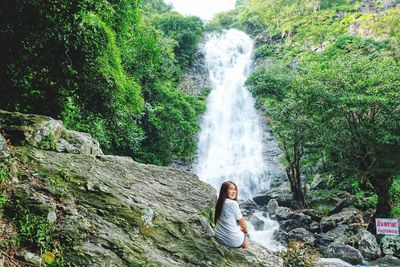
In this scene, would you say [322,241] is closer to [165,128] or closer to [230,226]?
[230,226]

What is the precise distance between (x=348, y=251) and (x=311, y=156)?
30.8ft

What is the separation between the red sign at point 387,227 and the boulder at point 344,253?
1309 mm

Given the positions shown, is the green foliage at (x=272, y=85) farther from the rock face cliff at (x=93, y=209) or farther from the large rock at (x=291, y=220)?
the rock face cliff at (x=93, y=209)

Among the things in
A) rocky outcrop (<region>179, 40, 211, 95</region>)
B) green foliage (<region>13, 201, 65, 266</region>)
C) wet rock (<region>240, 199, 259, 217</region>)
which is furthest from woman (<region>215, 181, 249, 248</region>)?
rocky outcrop (<region>179, 40, 211, 95</region>)

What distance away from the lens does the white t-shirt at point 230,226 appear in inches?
195

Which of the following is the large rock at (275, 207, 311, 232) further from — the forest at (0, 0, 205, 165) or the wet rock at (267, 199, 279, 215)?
the forest at (0, 0, 205, 165)

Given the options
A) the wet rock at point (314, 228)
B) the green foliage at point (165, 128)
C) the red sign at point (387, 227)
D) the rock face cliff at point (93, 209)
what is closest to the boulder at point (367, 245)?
the red sign at point (387, 227)

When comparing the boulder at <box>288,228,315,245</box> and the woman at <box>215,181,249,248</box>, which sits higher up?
the woman at <box>215,181,249,248</box>

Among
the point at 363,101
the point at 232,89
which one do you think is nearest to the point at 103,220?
the point at 363,101

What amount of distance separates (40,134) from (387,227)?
12219 millimetres

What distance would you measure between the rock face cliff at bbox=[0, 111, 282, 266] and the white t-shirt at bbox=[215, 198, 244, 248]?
196 mm

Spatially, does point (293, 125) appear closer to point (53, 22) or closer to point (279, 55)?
point (53, 22)

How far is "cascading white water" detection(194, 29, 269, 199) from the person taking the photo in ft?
84.9

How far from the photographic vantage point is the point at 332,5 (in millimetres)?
40094
